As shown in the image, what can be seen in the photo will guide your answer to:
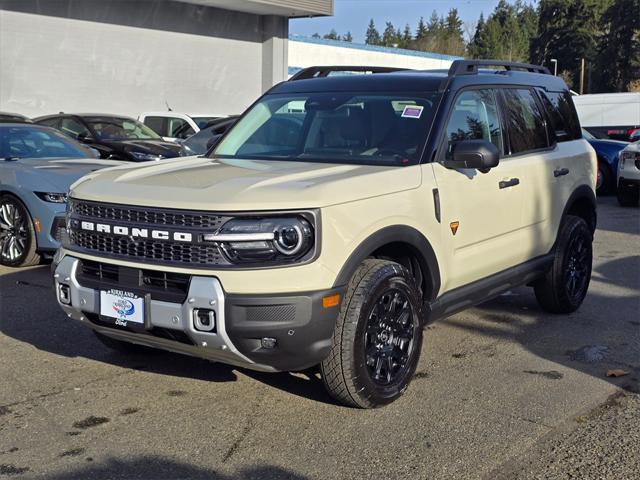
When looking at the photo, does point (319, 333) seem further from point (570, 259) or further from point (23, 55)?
point (23, 55)

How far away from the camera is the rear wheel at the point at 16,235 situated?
771 cm

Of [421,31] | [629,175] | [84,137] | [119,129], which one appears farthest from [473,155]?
[421,31]

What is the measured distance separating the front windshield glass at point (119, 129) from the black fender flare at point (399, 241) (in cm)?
1065

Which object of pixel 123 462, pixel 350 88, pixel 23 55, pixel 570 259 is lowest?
pixel 123 462

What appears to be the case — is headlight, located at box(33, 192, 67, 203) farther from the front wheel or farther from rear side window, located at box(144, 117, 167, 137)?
rear side window, located at box(144, 117, 167, 137)

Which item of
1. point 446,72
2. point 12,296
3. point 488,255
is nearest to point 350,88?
point 446,72

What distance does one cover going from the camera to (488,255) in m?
5.21

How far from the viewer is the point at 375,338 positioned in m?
4.29

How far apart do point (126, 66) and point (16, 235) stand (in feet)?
54.3

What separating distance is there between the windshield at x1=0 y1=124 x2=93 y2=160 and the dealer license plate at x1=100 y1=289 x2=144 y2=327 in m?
4.94

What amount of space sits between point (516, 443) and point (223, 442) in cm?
149

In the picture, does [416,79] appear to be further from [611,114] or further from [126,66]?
[126,66]

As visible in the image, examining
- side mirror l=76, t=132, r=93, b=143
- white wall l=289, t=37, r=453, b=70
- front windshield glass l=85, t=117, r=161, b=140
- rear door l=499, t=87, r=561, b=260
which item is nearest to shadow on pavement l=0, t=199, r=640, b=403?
rear door l=499, t=87, r=561, b=260

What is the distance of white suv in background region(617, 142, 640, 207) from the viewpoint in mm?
13156
